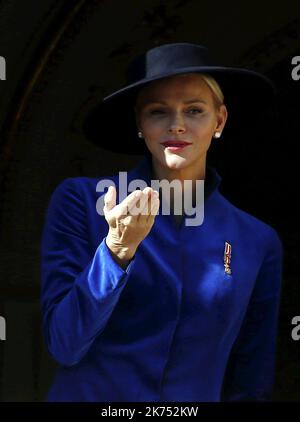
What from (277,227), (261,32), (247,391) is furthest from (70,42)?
(247,391)

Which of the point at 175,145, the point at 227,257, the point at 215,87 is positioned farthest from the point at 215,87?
the point at 227,257

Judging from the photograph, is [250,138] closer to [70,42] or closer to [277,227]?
[277,227]

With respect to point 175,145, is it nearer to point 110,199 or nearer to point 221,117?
point 221,117

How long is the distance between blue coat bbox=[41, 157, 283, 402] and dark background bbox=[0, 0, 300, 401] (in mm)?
268

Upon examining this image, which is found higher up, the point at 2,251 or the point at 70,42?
the point at 70,42

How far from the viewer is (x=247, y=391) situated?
8.78 feet

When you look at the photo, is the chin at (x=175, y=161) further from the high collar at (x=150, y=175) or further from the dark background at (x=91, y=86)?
the dark background at (x=91, y=86)

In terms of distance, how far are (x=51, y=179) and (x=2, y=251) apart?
10.4 inches

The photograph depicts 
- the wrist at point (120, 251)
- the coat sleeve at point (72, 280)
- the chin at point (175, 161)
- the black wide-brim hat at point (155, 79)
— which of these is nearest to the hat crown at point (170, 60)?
the black wide-brim hat at point (155, 79)

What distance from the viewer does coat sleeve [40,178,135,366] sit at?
2363 mm

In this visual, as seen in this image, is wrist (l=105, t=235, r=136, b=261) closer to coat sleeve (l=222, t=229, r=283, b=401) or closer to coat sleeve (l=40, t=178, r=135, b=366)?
coat sleeve (l=40, t=178, r=135, b=366)

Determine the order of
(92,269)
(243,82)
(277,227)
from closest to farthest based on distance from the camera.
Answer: (92,269) < (243,82) < (277,227)

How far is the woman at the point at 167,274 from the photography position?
247cm

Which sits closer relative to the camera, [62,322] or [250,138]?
[62,322]
